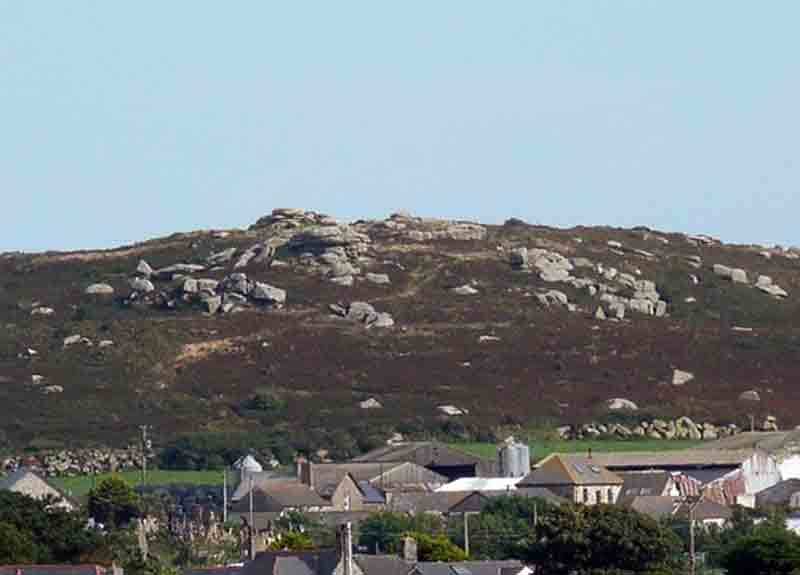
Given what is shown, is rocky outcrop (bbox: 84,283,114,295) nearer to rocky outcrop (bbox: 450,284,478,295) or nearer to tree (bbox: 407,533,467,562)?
rocky outcrop (bbox: 450,284,478,295)

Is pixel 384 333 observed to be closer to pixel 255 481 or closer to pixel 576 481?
pixel 255 481

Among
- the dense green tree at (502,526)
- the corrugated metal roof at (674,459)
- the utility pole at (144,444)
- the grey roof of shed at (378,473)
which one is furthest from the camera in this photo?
the utility pole at (144,444)

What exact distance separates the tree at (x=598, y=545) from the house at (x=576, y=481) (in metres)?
23.6

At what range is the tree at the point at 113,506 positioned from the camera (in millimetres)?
90375

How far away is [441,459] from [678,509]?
1853 centimetres

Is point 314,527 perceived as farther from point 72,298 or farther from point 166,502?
Result: point 72,298

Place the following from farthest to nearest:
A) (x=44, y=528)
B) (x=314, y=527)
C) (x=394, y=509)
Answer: (x=394, y=509) < (x=314, y=527) < (x=44, y=528)

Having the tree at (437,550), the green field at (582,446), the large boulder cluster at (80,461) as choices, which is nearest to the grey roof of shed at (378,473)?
the green field at (582,446)

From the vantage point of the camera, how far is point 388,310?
152 meters

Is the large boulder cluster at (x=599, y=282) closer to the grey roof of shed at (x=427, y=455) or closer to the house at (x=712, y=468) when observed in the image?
the grey roof of shed at (x=427, y=455)

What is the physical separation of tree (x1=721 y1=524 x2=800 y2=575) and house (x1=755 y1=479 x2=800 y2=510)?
26.3 metres

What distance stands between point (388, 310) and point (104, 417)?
26146 mm

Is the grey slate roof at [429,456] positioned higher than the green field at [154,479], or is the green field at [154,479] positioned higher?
the grey slate roof at [429,456]

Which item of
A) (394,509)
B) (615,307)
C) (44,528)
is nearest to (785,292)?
(615,307)
